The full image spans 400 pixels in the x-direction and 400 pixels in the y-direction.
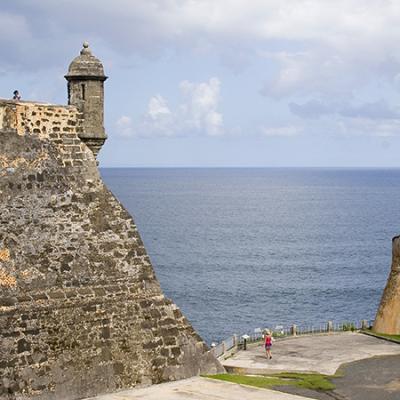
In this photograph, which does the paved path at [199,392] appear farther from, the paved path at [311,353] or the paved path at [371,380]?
the paved path at [311,353]

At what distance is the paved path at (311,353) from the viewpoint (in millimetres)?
28484

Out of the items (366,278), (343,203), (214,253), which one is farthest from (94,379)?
(343,203)

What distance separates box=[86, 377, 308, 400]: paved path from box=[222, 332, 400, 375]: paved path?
617cm

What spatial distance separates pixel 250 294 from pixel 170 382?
43434 millimetres

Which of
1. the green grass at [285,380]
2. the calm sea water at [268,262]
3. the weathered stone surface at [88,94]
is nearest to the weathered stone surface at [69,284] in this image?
the weathered stone surface at [88,94]

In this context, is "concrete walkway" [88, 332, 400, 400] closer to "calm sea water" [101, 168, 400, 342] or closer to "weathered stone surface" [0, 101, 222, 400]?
"weathered stone surface" [0, 101, 222, 400]

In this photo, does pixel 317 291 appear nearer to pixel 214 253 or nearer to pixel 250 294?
pixel 250 294

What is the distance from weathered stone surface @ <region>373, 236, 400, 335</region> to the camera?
35031 mm

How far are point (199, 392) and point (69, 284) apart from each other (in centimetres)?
443

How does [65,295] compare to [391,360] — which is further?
[391,360]

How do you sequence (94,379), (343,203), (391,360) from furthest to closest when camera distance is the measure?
1. (343,203)
2. (391,360)
3. (94,379)

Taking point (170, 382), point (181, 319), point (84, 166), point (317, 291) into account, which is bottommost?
point (317, 291)

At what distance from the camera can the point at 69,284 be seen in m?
21.4

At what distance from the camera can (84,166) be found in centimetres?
2292
